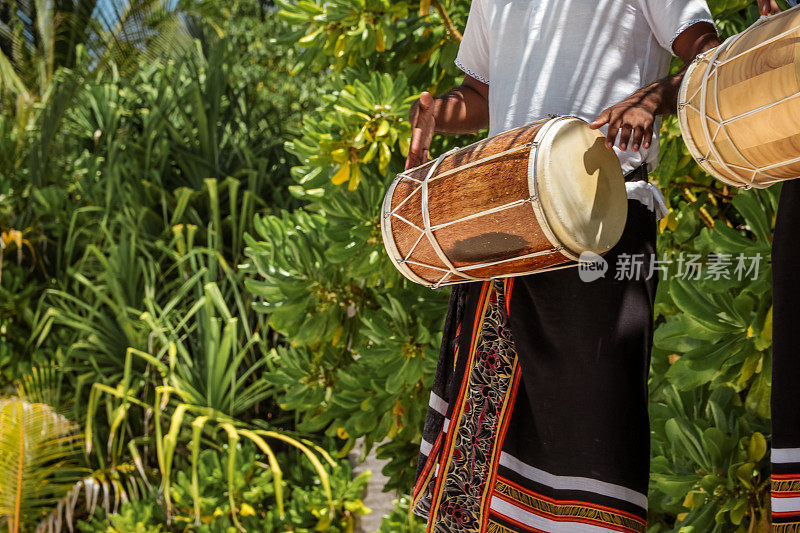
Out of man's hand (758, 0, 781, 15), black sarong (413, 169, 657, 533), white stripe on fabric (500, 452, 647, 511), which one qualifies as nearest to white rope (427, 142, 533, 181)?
black sarong (413, 169, 657, 533)

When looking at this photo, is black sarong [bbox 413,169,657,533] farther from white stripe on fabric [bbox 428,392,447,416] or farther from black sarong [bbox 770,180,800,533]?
black sarong [bbox 770,180,800,533]

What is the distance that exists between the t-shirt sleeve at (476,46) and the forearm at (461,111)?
4 cm

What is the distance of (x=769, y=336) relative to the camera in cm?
158

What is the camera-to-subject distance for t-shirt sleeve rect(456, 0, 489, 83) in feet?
5.04

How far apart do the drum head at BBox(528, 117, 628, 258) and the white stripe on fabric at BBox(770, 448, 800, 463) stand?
0.40m

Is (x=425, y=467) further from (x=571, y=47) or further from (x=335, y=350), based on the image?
(x=335, y=350)

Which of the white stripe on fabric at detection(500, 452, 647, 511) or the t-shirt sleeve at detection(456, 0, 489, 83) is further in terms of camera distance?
the t-shirt sleeve at detection(456, 0, 489, 83)

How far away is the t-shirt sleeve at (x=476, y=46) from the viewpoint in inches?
60.5

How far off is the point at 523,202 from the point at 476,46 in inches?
19.1

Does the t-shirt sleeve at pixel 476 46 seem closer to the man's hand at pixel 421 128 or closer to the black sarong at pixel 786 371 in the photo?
the man's hand at pixel 421 128

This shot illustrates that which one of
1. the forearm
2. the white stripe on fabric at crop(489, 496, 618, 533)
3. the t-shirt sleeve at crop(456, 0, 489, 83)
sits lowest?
the white stripe on fabric at crop(489, 496, 618, 533)

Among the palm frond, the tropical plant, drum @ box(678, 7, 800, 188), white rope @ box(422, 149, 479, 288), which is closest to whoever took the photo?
drum @ box(678, 7, 800, 188)

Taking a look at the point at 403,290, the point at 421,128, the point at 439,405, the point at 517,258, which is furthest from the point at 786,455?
the point at 403,290

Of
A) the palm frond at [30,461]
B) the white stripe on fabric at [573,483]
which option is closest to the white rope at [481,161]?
the white stripe on fabric at [573,483]
